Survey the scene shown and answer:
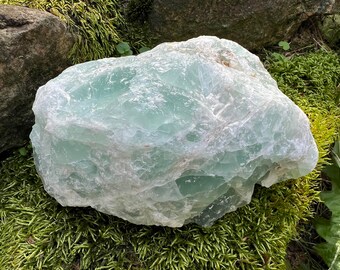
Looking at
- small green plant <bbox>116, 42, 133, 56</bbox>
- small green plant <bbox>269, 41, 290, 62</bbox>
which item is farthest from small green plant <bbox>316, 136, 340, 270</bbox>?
small green plant <bbox>116, 42, 133, 56</bbox>

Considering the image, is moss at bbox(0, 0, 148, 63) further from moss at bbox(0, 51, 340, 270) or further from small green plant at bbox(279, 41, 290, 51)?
small green plant at bbox(279, 41, 290, 51)

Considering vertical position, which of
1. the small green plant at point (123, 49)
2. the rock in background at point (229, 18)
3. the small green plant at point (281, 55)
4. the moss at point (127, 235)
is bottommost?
the moss at point (127, 235)

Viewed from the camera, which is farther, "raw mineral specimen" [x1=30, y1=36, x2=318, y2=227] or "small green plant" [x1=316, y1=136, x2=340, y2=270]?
"small green plant" [x1=316, y1=136, x2=340, y2=270]

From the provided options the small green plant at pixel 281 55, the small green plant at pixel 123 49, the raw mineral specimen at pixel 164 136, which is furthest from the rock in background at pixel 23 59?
the small green plant at pixel 281 55

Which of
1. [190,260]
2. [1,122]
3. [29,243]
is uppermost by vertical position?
[1,122]

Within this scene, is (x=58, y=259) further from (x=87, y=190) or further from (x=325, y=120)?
(x=325, y=120)

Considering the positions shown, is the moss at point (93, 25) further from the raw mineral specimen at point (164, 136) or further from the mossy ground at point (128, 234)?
the mossy ground at point (128, 234)

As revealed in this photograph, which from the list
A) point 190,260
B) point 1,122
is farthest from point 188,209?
point 1,122

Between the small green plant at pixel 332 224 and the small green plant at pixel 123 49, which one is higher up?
the small green plant at pixel 123 49
